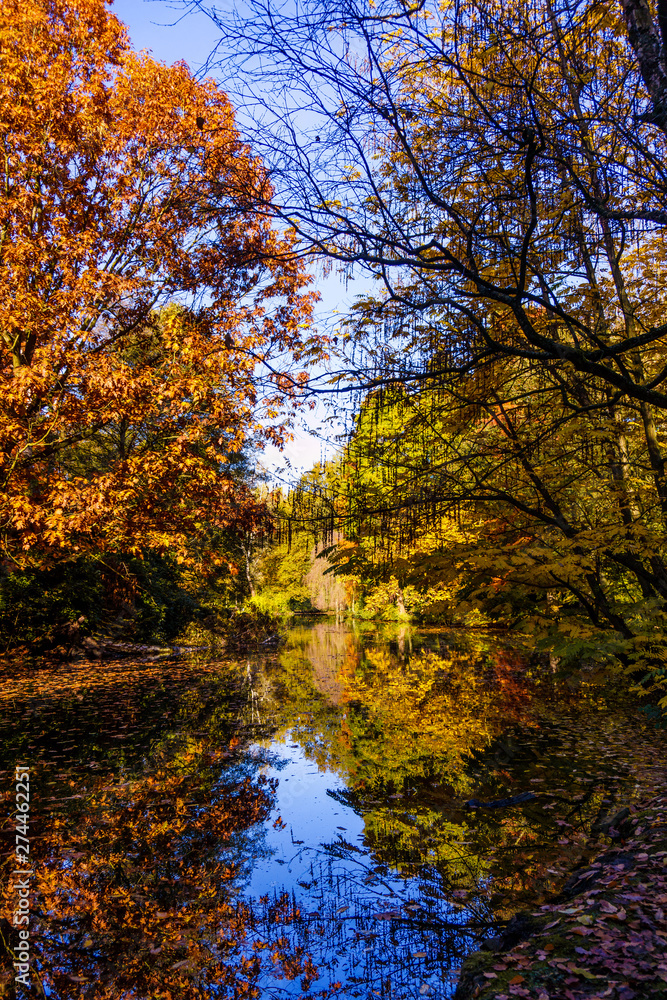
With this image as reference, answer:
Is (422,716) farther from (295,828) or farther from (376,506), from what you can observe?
(376,506)

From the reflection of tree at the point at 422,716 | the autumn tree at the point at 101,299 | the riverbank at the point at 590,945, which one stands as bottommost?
the reflection of tree at the point at 422,716

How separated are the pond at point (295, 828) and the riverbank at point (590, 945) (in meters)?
0.48

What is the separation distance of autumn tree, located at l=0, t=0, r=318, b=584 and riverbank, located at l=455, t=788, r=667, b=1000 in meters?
8.27

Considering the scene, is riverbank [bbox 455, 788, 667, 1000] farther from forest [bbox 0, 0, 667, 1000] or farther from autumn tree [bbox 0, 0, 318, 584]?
autumn tree [bbox 0, 0, 318, 584]

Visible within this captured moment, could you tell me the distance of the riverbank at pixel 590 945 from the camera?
2.92m

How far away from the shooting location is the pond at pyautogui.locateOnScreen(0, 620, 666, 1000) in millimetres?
4000

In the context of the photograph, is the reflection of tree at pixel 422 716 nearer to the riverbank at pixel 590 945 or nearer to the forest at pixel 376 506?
the forest at pixel 376 506

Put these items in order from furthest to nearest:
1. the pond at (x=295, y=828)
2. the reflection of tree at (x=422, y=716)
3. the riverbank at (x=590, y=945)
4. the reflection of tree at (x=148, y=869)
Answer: the reflection of tree at (x=422, y=716) → the pond at (x=295, y=828) → the reflection of tree at (x=148, y=869) → the riverbank at (x=590, y=945)

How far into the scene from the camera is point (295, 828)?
6.30 metres

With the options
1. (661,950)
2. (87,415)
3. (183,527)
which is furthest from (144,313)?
(661,950)

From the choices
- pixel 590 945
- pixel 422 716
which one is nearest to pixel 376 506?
pixel 590 945

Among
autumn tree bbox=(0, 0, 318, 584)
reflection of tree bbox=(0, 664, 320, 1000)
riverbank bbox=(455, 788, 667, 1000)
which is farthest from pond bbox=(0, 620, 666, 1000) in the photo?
autumn tree bbox=(0, 0, 318, 584)

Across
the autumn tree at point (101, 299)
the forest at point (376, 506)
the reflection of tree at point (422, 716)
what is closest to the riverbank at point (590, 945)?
the forest at point (376, 506)

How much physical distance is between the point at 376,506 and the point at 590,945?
11.7 feet
